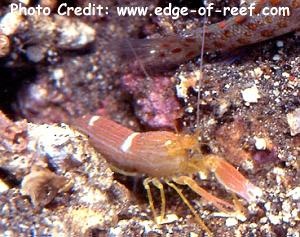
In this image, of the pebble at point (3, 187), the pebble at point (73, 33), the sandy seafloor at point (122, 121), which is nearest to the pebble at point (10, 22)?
the sandy seafloor at point (122, 121)

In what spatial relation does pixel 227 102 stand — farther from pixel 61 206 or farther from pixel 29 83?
pixel 29 83

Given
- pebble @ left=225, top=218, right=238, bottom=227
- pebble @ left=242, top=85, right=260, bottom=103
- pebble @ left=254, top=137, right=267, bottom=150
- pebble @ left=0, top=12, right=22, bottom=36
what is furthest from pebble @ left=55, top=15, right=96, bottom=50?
pebble @ left=225, top=218, right=238, bottom=227

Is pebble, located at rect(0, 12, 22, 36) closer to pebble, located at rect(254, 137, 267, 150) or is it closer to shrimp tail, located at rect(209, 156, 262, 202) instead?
shrimp tail, located at rect(209, 156, 262, 202)

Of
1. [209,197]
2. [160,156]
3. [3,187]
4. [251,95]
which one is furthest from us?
[160,156]

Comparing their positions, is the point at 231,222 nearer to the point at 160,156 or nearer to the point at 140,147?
the point at 160,156

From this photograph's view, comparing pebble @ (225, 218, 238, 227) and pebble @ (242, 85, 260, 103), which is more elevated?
pebble @ (242, 85, 260, 103)

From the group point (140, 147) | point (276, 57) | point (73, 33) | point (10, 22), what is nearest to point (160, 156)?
point (140, 147)

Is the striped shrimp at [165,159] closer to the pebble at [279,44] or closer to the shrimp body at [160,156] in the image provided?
the shrimp body at [160,156]

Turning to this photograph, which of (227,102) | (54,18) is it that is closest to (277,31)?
(227,102)
